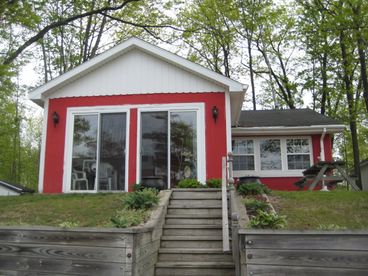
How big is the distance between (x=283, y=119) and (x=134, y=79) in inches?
262

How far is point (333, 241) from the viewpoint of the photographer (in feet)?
12.9

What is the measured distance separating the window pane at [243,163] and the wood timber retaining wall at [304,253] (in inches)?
358

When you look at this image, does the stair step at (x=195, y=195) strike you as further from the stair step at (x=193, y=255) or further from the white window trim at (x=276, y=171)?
the white window trim at (x=276, y=171)

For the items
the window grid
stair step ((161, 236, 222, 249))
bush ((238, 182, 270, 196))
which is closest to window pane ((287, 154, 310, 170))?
the window grid

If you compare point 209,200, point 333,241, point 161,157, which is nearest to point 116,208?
point 209,200

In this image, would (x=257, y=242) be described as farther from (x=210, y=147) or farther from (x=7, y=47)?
(x=7, y=47)

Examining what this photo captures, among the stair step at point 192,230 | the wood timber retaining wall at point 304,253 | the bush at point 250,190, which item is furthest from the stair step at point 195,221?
the wood timber retaining wall at point 304,253

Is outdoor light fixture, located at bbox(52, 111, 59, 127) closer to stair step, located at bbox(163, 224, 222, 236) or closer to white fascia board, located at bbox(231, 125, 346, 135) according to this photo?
stair step, located at bbox(163, 224, 222, 236)

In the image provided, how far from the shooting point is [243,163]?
1315cm

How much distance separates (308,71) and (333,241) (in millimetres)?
19980

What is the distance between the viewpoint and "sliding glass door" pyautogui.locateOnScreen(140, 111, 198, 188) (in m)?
9.45

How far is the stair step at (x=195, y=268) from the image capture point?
4.96 meters

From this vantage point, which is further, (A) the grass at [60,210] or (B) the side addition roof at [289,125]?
(B) the side addition roof at [289,125]

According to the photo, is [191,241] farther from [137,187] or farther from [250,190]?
[137,187]
